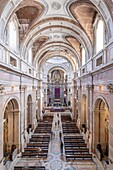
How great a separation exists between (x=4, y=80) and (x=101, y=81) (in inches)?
247

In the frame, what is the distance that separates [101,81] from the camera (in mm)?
11039

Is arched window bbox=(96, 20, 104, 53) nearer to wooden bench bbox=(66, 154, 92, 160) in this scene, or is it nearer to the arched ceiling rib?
the arched ceiling rib

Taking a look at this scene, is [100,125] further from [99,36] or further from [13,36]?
[13,36]

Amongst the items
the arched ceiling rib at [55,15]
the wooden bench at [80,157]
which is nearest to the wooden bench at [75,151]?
the wooden bench at [80,157]

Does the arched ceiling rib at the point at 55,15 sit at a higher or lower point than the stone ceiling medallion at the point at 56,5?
lower

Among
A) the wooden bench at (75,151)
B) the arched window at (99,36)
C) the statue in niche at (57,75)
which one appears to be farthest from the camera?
the statue in niche at (57,75)

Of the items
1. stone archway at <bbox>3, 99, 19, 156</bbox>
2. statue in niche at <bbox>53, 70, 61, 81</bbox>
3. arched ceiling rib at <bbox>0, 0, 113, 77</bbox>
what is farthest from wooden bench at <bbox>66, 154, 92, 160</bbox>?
statue in niche at <bbox>53, 70, 61, 81</bbox>

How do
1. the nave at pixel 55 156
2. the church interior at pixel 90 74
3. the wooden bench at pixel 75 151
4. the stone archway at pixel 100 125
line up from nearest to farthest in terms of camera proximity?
the church interior at pixel 90 74 → the nave at pixel 55 156 → the stone archway at pixel 100 125 → the wooden bench at pixel 75 151

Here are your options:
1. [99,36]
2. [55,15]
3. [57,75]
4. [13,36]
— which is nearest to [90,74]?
[99,36]

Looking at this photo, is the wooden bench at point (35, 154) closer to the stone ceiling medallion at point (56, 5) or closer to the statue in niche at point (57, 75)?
the stone ceiling medallion at point (56, 5)

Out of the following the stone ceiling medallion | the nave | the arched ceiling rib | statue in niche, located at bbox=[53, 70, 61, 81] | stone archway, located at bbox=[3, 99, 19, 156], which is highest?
the stone ceiling medallion

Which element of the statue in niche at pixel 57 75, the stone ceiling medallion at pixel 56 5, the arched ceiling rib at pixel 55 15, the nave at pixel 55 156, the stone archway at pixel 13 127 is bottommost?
the nave at pixel 55 156

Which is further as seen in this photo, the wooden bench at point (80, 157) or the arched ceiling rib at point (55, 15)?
the wooden bench at point (80, 157)

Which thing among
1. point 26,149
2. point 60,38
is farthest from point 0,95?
point 60,38
